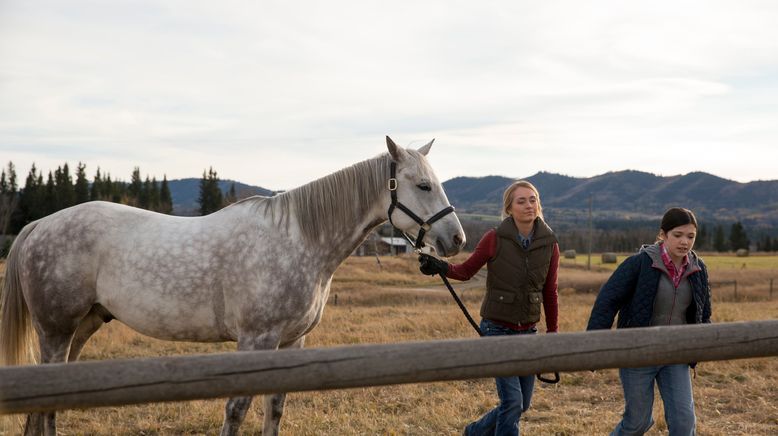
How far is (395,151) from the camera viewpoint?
443 centimetres

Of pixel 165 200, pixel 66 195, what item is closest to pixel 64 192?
pixel 66 195

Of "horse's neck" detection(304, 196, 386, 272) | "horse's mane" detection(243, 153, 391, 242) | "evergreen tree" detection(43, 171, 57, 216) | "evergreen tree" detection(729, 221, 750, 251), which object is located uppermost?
"evergreen tree" detection(43, 171, 57, 216)

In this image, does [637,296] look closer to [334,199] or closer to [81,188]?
[334,199]

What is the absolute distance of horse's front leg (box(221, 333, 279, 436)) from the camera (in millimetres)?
4152

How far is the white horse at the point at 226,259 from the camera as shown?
427 cm

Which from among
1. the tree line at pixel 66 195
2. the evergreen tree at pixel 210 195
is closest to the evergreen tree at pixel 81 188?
the tree line at pixel 66 195

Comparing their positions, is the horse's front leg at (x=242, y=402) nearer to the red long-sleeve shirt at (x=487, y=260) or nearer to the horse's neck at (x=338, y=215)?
the horse's neck at (x=338, y=215)

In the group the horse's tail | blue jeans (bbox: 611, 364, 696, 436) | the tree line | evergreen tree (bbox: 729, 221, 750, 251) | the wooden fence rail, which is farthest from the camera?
evergreen tree (bbox: 729, 221, 750, 251)

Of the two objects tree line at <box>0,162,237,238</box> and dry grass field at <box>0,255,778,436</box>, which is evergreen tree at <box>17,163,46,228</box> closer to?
tree line at <box>0,162,237,238</box>

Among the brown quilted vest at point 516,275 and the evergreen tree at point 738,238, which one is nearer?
the brown quilted vest at point 516,275

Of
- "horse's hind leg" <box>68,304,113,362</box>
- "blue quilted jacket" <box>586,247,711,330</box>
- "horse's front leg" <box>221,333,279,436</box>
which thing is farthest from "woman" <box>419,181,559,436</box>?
"horse's hind leg" <box>68,304,113,362</box>

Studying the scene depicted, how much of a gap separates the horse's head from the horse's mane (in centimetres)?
14

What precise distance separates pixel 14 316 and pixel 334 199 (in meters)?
2.86

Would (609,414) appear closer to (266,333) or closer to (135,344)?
(266,333)
